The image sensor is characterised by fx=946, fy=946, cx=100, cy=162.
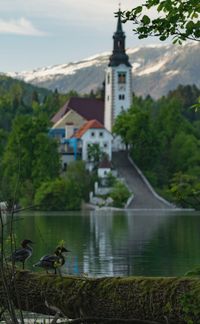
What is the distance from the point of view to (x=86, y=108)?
141500 millimetres

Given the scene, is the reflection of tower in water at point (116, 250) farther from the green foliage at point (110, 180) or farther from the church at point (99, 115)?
the church at point (99, 115)

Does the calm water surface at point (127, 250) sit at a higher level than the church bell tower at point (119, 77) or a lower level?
lower

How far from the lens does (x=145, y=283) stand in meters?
11.0

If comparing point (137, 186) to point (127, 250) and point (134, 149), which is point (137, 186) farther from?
point (127, 250)

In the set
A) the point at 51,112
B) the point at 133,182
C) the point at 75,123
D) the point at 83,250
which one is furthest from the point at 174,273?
the point at 51,112

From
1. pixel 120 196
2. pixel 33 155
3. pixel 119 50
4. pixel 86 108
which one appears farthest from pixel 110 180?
pixel 119 50

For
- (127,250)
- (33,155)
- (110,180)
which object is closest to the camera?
(127,250)

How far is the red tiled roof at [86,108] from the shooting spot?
139m

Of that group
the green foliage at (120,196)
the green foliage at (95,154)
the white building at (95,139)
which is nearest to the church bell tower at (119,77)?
the white building at (95,139)

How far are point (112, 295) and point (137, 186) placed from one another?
338ft

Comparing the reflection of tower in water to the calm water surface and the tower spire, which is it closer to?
the calm water surface

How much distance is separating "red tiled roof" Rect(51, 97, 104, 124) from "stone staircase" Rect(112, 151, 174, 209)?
47.4ft

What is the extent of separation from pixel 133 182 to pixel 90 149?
921 cm

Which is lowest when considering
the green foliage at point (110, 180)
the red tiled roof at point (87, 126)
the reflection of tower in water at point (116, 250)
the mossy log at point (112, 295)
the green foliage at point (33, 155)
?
the reflection of tower in water at point (116, 250)
